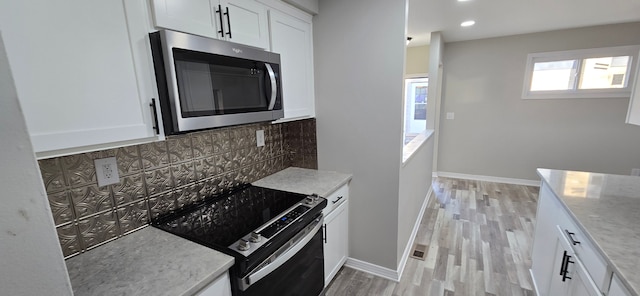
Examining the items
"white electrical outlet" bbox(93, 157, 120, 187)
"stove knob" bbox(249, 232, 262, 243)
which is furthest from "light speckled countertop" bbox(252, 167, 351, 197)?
"white electrical outlet" bbox(93, 157, 120, 187)

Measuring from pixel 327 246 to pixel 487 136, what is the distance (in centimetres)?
384

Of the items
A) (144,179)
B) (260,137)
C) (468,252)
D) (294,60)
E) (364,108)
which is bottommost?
(468,252)

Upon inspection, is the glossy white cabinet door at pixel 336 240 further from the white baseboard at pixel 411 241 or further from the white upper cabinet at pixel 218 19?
the white upper cabinet at pixel 218 19

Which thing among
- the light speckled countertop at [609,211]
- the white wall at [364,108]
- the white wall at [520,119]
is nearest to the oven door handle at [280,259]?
the white wall at [364,108]

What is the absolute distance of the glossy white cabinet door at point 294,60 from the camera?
1.68 m

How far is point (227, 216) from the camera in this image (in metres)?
1.44

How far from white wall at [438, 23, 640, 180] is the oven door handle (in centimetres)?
394

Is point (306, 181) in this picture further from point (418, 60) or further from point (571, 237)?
point (418, 60)

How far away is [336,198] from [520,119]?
3.87m

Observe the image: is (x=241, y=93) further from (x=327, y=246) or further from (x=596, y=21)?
(x=596, y=21)

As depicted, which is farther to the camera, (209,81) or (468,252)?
(468,252)

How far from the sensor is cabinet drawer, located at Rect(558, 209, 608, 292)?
3.29ft

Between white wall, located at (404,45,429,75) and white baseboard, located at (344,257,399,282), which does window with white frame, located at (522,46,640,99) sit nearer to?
white wall, located at (404,45,429,75)

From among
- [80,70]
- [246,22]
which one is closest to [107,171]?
[80,70]
